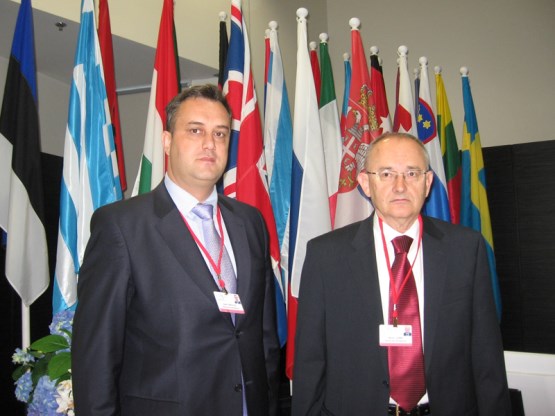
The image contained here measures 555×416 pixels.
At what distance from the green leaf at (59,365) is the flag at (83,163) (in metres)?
0.65

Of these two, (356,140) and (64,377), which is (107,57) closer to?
(356,140)

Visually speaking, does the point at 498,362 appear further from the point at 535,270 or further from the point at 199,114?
the point at 535,270

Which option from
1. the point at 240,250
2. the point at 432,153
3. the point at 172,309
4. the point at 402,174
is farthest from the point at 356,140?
the point at 172,309

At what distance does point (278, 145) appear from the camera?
3.54 m

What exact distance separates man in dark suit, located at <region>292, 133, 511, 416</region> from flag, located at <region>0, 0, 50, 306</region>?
1.56 meters

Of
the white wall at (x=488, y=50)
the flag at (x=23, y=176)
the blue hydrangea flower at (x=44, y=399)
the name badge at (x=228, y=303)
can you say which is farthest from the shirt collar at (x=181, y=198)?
the white wall at (x=488, y=50)

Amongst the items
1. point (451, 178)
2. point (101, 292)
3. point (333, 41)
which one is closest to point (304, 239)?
point (101, 292)

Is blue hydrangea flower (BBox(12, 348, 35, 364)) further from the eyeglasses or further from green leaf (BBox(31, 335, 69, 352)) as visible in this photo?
the eyeglasses

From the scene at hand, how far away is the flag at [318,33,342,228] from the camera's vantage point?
11.3ft

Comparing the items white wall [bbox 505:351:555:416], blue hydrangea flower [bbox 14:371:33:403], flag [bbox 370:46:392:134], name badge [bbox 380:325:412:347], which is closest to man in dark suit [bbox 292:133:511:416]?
name badge [bbox 380:325:412:347]

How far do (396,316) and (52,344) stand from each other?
139cm

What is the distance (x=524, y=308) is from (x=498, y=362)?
3.81m

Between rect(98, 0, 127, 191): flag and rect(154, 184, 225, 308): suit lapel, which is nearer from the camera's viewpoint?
rect(154, 184, 225, 308): suit lapel

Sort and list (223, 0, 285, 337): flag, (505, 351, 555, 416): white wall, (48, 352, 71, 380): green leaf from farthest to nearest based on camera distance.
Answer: (223, 0, 285, 337): flag
(48, 352, 71, 380): green leaf
(505, 351, 555, 416): white wall
